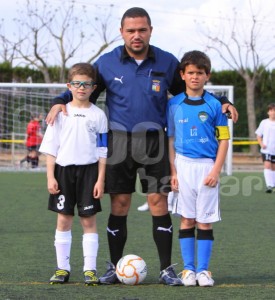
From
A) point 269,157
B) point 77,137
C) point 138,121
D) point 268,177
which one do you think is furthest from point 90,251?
point 269,157

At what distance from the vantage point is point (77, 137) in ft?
20.1

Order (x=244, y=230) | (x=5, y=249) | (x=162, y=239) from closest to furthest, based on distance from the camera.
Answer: (x=162, y=239) < (x=5, y=249) < (x=244, y=230)

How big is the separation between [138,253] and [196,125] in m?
2.05

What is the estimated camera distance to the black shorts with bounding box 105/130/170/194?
6168 millimetres

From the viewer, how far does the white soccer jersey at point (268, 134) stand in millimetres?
17266

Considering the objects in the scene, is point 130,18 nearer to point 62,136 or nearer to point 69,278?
point 62,136

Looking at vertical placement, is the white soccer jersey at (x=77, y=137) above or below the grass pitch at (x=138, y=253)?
above

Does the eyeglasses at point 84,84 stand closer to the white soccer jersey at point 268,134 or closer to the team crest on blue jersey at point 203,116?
the team crest on blue jersey at point 203,116

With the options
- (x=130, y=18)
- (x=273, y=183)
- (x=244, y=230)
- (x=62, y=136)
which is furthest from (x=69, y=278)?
(x=273, y=183)

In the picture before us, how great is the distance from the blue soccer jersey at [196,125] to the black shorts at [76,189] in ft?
2.19

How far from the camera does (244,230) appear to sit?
985 cm

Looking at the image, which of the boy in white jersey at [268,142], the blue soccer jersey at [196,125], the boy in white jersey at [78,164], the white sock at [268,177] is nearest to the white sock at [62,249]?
the boy in white jersey at [78,164]

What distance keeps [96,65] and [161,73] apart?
→ 506 mm

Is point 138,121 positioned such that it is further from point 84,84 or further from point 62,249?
point 62,249
